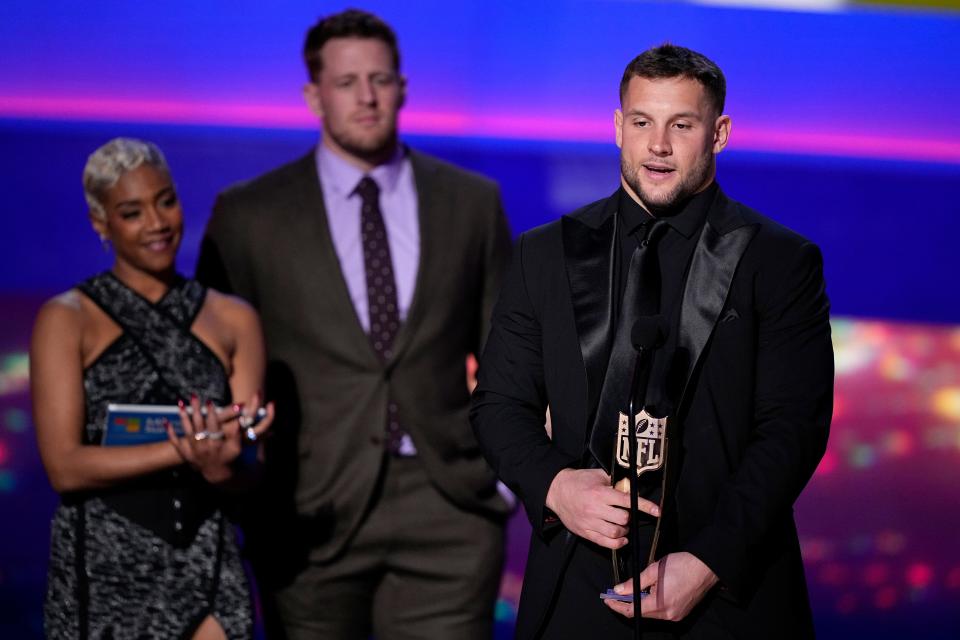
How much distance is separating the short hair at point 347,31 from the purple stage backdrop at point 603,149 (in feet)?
2.82

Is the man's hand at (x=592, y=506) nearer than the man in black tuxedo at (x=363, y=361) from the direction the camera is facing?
Yes

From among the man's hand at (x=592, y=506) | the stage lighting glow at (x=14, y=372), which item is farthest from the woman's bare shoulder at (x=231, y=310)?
the stage lighting glow at (x=14, y=372)

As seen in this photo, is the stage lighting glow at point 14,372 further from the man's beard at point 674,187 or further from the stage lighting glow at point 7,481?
the man's beard at point 674,187

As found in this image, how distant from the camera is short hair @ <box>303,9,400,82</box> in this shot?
10.5ft

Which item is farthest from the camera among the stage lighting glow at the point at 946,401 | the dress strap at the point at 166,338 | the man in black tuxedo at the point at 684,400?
the stage lighting glow at the point at 946,401

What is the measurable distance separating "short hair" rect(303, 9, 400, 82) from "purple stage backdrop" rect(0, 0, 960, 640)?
86 centimetres

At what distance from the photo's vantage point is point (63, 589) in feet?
8.52

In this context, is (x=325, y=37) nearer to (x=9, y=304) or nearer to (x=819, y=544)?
(x=9, y=304)

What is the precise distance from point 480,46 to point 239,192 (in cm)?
132

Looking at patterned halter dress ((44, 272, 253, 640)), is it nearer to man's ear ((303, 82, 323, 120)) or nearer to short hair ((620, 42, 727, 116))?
man's ear ((303, 82, 323, 120))

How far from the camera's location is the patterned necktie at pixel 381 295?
10.3 ft

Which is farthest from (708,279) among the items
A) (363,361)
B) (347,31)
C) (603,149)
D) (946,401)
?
(946,401)

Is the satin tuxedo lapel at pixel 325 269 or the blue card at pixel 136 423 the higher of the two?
the satin tuxedo lapel at pixel 325 269

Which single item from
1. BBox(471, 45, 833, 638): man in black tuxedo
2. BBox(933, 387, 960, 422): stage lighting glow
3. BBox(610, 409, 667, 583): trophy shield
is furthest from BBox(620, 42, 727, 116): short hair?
BBox(933, 387, 960, 422): stage lighting glow
